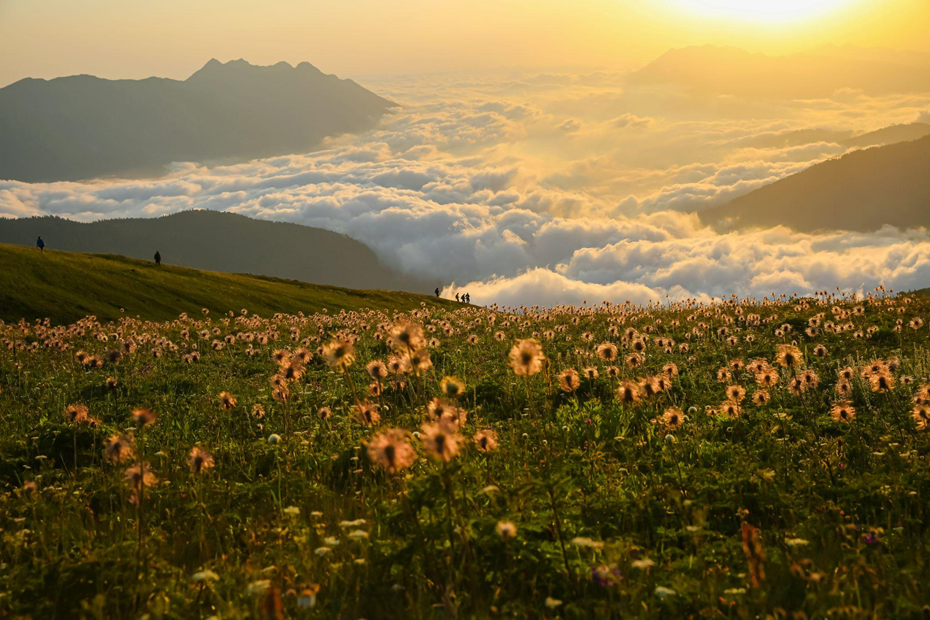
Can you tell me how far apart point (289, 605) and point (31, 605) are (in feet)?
6.51

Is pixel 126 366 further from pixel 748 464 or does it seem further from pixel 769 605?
pixel 769 605

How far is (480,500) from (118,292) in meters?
76.6

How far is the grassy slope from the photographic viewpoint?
6184 cm

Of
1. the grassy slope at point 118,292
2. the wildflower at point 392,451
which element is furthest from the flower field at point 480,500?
the grassy slope at point 118,292

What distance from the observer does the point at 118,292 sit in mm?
72500

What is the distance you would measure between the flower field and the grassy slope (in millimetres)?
54803

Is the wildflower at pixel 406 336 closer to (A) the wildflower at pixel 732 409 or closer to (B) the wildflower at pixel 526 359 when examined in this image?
(B) the wildflower at pixel 526 359

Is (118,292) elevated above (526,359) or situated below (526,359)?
below

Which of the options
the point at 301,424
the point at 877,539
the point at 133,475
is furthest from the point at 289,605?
the point at 301,424

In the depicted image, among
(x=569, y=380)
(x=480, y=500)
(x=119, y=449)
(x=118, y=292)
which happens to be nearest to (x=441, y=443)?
(x=480, y=500)

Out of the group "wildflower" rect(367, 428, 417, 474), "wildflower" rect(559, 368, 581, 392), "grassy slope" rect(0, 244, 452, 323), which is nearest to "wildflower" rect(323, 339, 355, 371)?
"wildflower" rect(367, 428, 417, 474)

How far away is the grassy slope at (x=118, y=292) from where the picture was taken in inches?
2435

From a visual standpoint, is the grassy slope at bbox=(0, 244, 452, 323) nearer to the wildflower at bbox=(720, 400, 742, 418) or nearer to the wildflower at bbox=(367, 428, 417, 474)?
the wildflower at bbox=(720, 400, 742, 418)

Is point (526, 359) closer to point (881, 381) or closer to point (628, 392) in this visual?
point (628, 392)
